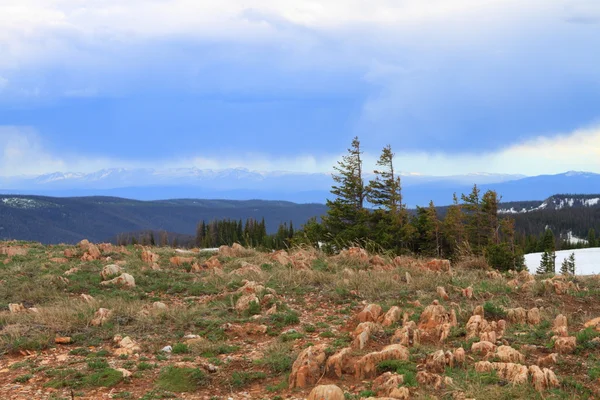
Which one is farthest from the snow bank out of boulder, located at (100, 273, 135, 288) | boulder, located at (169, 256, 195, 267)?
boulder, located at (100, 273, 135, 288)

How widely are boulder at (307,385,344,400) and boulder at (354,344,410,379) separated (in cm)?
90

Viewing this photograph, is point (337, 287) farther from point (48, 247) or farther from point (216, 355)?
point (48, 247)

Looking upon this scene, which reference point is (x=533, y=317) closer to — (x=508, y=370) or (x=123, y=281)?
(x=508, y=370)

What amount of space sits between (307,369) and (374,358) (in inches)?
35.8

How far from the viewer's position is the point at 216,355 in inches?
281

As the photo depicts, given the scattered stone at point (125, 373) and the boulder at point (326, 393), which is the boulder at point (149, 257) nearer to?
the scattered stone at point (125, 373)

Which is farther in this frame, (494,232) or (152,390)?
(494,232)

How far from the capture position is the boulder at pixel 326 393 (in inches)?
202

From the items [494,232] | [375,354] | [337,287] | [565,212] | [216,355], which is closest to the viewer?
[375,354]

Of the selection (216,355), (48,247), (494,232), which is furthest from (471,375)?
(494,232)

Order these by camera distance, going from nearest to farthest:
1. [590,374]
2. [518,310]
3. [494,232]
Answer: [590,374] → [518,310] → [494,232]

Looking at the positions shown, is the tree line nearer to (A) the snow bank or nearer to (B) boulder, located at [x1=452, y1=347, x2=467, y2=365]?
(B) boulder, located at [x1=452, y1=347, x2=467, y2=365]

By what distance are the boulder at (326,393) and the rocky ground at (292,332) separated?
1 cm

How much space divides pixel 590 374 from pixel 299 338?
403 cm
